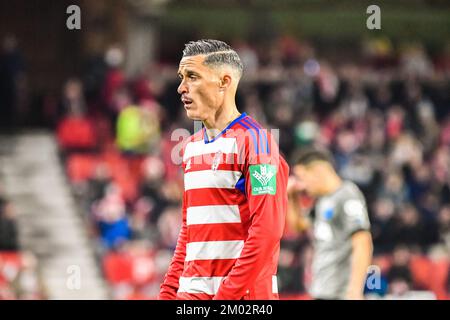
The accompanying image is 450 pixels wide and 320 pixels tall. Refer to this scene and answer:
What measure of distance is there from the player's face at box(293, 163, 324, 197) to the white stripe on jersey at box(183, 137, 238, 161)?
289cm

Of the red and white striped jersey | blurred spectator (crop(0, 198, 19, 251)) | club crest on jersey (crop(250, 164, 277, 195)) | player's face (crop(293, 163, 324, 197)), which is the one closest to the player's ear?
the red and white striped jersey

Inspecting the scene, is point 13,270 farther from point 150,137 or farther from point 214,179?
point 214,179

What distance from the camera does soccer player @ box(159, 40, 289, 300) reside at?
3900mm

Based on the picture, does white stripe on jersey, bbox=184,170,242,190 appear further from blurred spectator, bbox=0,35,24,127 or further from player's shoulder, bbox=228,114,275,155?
blurred spectator, bbox=0,35,24,127

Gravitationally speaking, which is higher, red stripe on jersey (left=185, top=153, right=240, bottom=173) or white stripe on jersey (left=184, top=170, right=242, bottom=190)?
red stripe on jersey (left=185, top=153, right=240, bottom=173)

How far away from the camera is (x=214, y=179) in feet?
13.3

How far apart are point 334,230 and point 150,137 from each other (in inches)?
365

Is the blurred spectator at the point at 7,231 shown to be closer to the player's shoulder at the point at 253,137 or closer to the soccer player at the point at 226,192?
the soccer player at the point at 226,192

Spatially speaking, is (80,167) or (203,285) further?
(80,167)

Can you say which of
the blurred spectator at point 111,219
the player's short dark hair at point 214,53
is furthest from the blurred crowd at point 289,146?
the player's short dark hair at point 214,53

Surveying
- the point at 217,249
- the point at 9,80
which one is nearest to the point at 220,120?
the point at 217,249

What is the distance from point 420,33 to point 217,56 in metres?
22.6

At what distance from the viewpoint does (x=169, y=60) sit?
23.1m
